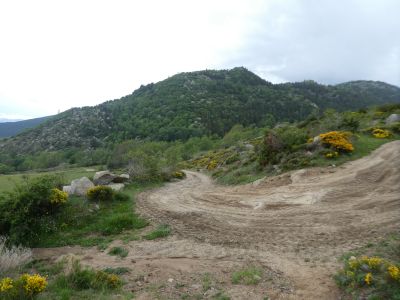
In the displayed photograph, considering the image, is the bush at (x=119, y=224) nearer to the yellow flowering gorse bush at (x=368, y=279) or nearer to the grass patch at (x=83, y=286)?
the grass patch at (x=83, y=286)

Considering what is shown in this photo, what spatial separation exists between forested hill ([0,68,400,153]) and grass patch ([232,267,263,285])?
114112 mm

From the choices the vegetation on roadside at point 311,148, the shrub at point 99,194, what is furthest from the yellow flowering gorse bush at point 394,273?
the vegetation on roadside at point 311,148

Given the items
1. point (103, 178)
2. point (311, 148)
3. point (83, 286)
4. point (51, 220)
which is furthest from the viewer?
point (103, 178)

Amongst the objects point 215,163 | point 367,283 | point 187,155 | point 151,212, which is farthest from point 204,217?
point 187,155

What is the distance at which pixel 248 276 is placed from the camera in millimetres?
7082

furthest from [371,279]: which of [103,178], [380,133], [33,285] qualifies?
[380,133]

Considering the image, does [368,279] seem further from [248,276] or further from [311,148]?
[311,148]

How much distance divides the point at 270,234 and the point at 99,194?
886 cm

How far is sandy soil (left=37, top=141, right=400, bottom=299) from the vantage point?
272 inches

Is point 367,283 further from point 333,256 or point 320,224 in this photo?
point 320,224

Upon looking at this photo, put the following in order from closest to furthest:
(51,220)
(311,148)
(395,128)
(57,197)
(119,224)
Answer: (51,220), (119,224), (57,197), (311,148), (395,128)

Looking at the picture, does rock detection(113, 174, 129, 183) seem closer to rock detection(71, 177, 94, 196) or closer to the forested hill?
rock detection(71, 177, 94, 196)

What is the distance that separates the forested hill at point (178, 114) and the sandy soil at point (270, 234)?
347 feet

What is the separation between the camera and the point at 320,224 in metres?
10.6
